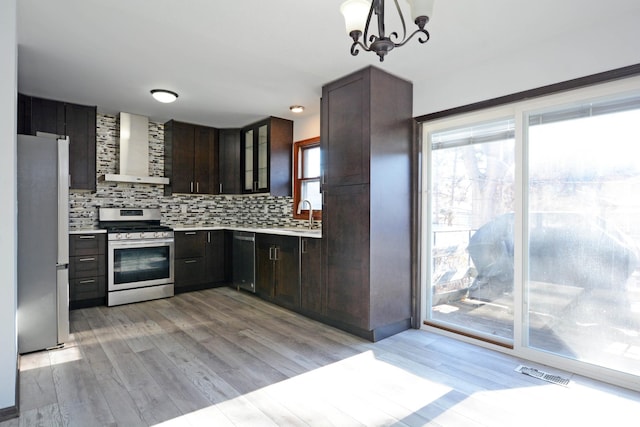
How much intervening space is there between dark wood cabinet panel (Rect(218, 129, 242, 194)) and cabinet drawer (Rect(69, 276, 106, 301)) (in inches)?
84.7

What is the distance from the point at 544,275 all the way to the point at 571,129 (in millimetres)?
1165

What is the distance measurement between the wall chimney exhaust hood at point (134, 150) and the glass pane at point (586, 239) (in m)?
4.70

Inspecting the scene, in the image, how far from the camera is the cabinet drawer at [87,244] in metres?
4.12

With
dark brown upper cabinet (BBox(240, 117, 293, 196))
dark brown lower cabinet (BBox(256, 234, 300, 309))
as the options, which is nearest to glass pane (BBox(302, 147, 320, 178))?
dark brown upper cabinet (BBox(240, 117, 293, 196))

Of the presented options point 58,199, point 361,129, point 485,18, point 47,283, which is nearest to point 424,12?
point 485,18

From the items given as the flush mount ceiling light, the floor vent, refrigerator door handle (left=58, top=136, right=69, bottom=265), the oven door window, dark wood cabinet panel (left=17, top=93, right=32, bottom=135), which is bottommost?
the floor vent

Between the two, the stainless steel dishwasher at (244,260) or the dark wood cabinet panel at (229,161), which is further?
the dark wood cabinet panel at (229,161)

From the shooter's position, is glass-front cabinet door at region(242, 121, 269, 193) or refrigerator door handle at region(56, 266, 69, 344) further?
glass-front cabinet door at region(242, 121, 269, 193)

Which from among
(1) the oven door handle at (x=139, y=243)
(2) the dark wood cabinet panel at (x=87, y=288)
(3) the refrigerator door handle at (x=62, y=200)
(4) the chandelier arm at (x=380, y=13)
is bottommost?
(2) the dark wood cabinet panel at (x=87, y=288)

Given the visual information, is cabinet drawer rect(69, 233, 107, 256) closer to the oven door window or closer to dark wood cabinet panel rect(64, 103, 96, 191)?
the oven door window

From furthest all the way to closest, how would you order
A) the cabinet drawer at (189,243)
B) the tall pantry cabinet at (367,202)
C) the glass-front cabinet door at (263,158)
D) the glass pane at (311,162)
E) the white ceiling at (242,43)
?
the glass-front cabinet door at (263,158)
the cabinet drawer at (189,243)
the glass pane at (311,162)
the tall pantry cabinet at (367,202)
the white ceiling at (242,43)

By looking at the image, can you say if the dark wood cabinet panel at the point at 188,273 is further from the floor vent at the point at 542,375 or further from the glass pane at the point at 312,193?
the floor vent at the point at 542,375

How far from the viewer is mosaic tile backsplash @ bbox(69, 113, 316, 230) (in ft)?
15.5

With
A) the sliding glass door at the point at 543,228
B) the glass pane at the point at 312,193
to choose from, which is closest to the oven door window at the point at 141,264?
the glass pane at the point at 312,193
